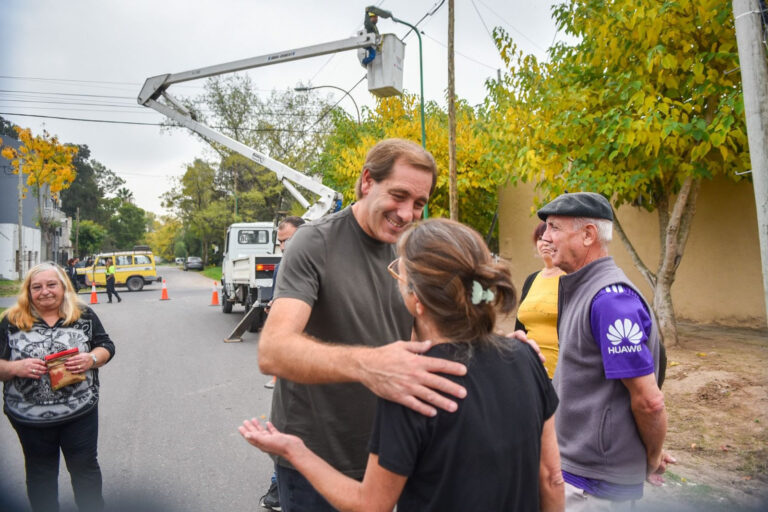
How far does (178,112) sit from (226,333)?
6474 mm

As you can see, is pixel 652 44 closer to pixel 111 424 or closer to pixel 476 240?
pixel 476 240

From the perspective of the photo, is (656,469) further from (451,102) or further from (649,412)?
(451,102)

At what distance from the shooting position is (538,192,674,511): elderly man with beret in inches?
72.1

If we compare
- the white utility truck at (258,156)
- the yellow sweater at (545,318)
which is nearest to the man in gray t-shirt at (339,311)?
the yellow sweater at (545,318)

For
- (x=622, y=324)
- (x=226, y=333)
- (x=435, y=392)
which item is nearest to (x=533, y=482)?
(x=435, y=392)

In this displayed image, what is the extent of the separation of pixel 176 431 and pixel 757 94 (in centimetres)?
580

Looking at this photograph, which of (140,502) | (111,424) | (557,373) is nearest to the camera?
(557,373)

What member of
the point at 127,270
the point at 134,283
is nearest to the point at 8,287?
the point at 127,270

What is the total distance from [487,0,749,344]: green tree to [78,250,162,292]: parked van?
73.0ft

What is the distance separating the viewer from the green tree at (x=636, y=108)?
5.91m

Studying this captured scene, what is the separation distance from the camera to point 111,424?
17.4ft

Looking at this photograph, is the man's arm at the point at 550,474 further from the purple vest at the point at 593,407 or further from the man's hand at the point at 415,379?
the purple vest at the point at 593,407

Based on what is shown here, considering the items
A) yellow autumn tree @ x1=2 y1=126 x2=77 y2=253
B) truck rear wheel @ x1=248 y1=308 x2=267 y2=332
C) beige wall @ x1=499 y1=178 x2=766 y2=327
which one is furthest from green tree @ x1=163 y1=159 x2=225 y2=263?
beige wall @ x1=499 y1=178 x2=766 y2=327

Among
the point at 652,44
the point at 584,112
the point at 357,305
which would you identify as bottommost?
the point at 357,305
